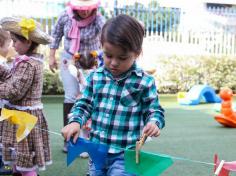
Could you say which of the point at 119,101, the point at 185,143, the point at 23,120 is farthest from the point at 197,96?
the point at 119,101

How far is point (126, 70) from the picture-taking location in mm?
2342

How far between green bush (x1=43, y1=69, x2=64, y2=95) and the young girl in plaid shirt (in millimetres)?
7438

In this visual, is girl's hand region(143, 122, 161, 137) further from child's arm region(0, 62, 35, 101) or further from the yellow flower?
the yellow flower

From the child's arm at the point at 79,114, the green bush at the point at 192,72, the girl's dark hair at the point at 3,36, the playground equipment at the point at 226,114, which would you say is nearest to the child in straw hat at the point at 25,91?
the girl's dark hair at the point at 3,36

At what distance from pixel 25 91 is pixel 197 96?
668 cm

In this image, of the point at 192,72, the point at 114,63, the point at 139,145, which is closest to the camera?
the point at 139,145

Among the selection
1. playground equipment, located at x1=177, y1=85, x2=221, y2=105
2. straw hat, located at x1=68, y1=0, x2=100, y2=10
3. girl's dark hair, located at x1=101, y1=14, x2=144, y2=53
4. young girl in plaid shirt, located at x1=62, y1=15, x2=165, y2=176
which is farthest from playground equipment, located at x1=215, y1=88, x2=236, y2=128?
girl's dark hair, located at x1=101, y1=14, x2=144, y2=53

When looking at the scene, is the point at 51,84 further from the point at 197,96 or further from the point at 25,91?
the point at 25,91

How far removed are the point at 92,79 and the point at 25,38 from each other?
1.07 meters

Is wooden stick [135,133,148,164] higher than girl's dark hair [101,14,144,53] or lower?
lower

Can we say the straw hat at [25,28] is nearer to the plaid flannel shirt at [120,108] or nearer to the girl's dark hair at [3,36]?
the girl's dark hair at [3,36]

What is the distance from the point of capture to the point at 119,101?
2338mm

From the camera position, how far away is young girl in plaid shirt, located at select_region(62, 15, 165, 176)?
2.25 meters

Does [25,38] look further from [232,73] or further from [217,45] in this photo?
[217,45]
